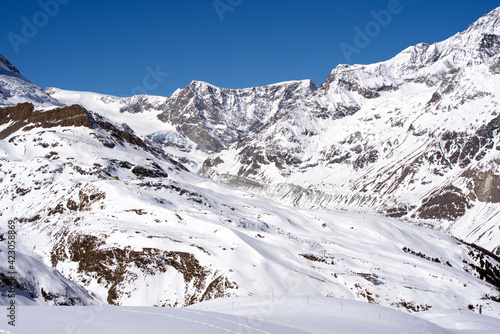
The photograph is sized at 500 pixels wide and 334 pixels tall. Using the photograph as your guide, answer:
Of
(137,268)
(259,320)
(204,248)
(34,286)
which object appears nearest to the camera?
(259,320)

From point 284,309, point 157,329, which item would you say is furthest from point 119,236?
point 157,329

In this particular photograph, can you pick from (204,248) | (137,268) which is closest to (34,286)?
(137,268)

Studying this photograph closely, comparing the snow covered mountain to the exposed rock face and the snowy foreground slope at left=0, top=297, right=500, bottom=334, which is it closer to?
the exposed rock face

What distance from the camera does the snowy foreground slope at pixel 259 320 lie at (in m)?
18.9

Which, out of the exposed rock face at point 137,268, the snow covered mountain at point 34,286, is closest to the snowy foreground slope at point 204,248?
the exposed rock face at point 137,268

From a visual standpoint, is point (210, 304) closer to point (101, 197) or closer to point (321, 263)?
point (321, 263)

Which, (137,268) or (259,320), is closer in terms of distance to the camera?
(259,320)

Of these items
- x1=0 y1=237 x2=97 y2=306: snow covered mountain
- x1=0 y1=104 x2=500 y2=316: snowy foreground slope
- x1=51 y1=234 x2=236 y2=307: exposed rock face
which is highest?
x1=0 y1=104 x2=500 y2=316: snowy foreground slope

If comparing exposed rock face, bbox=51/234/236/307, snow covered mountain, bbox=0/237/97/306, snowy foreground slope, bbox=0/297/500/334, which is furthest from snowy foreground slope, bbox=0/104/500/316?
snowy foreground slope, bbox=0/297/500/334

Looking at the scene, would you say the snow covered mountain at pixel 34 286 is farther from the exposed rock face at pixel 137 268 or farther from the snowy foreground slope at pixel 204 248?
the snowy foreground slope at pixel 204 248

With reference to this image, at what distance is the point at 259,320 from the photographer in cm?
2317

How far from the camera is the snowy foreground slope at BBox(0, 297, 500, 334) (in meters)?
18.9

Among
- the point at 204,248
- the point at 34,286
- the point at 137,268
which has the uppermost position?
the point at 204,248

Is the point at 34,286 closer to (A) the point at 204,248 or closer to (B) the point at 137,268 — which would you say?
(B) the point at 137,268
